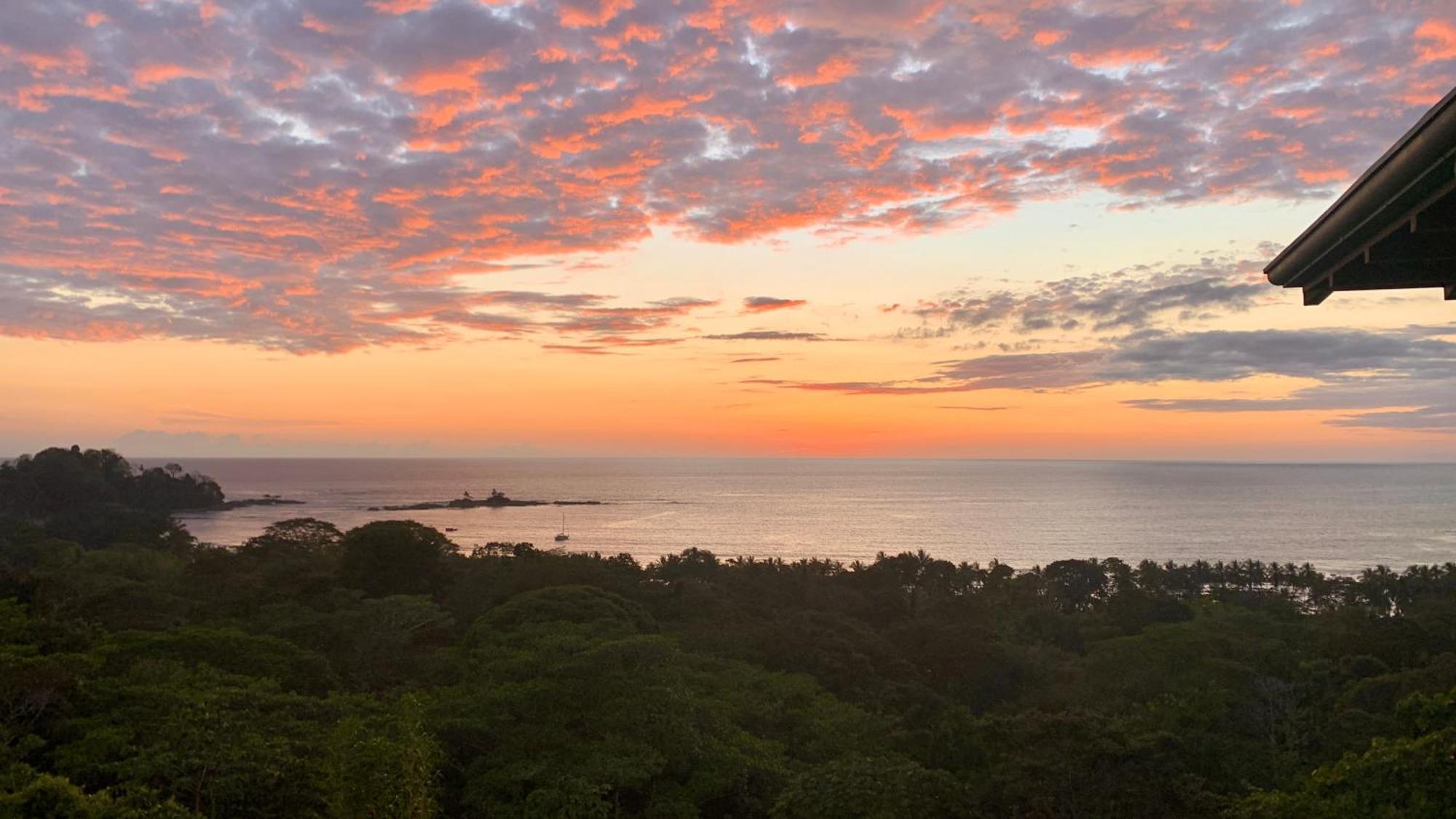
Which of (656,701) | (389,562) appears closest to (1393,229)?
(656,701)

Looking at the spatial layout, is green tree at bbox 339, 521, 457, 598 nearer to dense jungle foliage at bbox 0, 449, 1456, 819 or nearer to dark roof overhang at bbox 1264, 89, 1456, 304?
dense jungle foliage at bbox 0, 449, 1456, 819

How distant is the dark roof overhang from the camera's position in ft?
9.64

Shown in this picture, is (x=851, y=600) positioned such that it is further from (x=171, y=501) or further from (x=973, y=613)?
(x=171, y=501)

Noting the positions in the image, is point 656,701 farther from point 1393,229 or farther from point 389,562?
point 389,562

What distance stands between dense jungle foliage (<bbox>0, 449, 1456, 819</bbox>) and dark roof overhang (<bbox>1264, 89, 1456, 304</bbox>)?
5.81 m

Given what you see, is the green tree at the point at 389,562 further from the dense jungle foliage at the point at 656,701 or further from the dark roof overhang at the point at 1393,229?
the dark roof overhang at the point at 1393,229

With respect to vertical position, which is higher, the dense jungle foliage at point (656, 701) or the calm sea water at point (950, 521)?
the dense jungle foliage at point (656, 701)

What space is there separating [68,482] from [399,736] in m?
86.5

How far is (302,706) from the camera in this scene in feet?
44.5

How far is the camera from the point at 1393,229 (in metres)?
3.66

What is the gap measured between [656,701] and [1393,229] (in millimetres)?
13136

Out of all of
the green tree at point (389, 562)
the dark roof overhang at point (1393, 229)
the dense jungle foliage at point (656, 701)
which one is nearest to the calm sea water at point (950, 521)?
the green tree at point (389, 562)

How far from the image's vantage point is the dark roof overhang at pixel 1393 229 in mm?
2939

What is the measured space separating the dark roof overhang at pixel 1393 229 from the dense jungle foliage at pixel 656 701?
19.1ft
